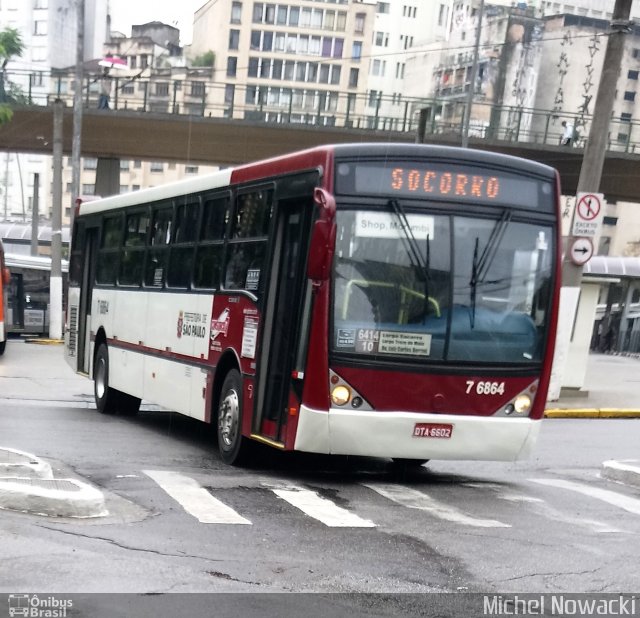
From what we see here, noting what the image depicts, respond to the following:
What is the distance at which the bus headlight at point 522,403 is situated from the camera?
11250mm

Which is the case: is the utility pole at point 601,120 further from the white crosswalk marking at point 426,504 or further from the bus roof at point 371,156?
the white crosswalk marking at point 426,504

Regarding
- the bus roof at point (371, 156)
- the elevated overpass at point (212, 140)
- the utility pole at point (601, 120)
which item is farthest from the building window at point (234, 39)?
the bus roof at point (371, 156)

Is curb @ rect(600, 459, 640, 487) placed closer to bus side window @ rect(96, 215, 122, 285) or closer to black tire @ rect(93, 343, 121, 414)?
black tire @ rect(93, 343, 121, 414)

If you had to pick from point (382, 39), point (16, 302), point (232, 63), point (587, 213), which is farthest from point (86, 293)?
point (382, 39)

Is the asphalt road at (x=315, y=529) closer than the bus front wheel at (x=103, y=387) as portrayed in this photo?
Yes

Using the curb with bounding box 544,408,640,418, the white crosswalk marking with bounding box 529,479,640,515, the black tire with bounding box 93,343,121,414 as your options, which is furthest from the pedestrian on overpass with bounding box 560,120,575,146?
the white crosswalk marking with bounding box 529,479,640,515

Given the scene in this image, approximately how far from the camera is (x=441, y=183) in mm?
10984

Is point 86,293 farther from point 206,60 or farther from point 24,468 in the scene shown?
point 206,60

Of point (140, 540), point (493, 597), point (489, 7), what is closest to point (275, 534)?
point (140, 540)

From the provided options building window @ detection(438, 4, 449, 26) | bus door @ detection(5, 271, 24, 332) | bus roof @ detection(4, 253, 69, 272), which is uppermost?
building window @ detection(438, 4, 449, 26)

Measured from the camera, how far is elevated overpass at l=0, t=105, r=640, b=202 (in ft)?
149

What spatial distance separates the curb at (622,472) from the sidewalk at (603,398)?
7956 mm

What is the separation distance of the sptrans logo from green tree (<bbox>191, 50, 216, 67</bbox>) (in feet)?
386

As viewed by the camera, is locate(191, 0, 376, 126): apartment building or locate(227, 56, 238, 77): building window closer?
locate(191, 0, 376, 126): apartment building
